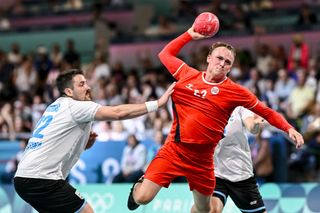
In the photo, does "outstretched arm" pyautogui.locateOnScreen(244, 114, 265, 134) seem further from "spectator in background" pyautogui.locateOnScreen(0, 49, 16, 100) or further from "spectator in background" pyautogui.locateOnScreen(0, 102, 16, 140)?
"spectator in background" pyautogui.locateOnScreen(0, 49, 16, 100)

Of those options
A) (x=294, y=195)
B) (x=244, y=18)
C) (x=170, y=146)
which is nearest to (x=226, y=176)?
(x=170, y=146)

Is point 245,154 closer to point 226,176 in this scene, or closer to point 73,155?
point 226,176

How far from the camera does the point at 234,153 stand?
9.75m

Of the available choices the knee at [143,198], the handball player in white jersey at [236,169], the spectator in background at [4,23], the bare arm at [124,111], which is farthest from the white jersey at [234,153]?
the spectator in background at [4,23]

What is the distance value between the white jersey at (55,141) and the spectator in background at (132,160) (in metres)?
6.27

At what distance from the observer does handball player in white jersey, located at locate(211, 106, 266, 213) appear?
9.68 m

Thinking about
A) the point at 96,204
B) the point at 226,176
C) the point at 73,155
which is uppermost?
the point at 73,155

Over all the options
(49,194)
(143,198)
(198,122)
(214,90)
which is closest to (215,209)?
(143,198)

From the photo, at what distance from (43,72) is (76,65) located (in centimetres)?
119

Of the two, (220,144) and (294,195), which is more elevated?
(220,144)

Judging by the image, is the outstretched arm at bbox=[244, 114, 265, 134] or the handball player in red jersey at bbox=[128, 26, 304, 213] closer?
the handball player in red jersey at bbox=[128, 26, 304, 213]

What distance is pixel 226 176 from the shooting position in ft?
32.1

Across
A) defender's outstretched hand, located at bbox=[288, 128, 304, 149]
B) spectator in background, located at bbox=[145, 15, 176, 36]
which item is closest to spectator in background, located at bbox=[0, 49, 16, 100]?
spectator in background, located at bbox=[145, 15, 176, 36]

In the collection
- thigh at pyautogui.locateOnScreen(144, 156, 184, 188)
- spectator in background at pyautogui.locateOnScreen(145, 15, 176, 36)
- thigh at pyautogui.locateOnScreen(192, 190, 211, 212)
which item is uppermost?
spectator in background at pyautogui.locateOnScreen(145, 15, 176, 36)
